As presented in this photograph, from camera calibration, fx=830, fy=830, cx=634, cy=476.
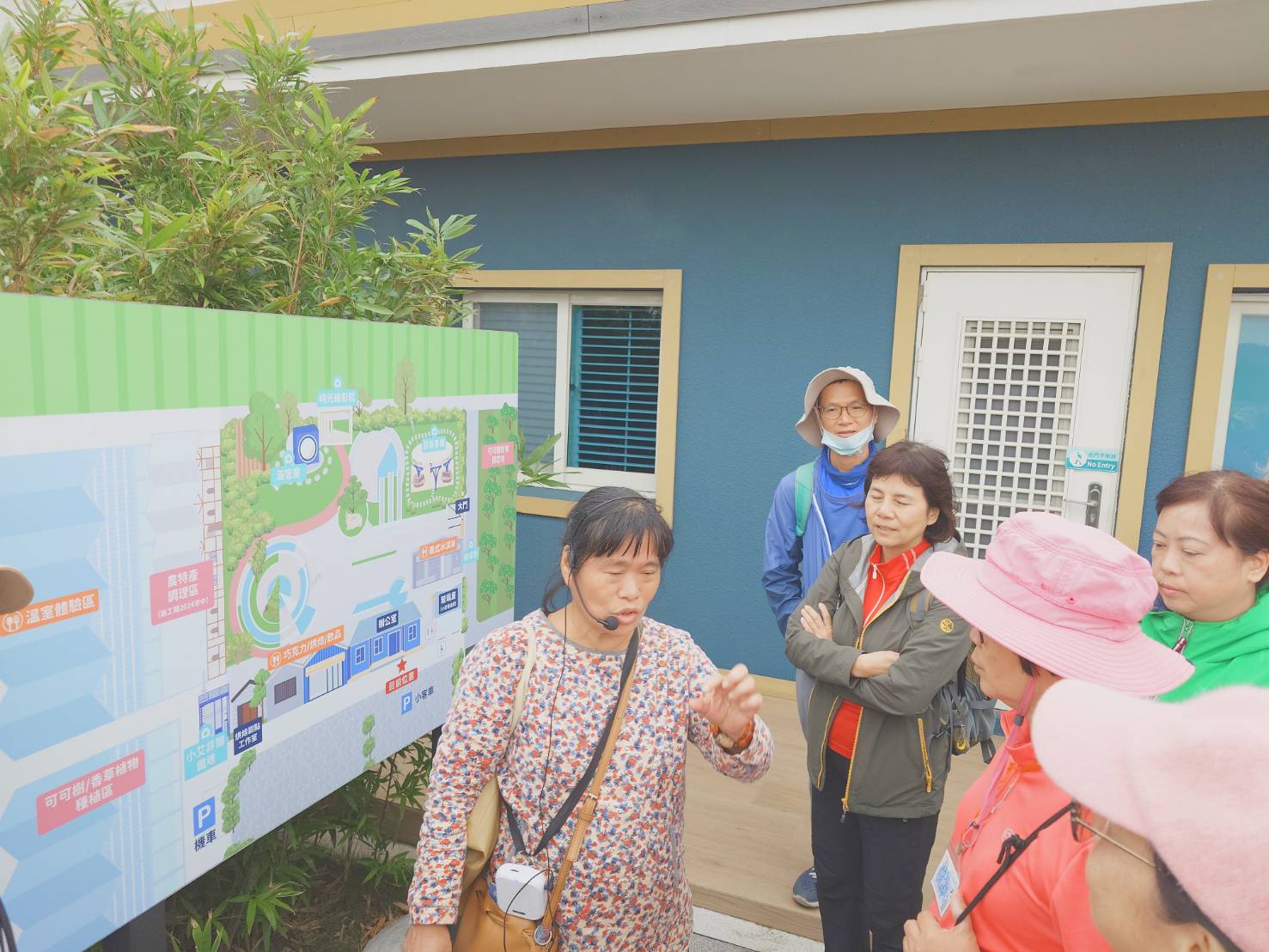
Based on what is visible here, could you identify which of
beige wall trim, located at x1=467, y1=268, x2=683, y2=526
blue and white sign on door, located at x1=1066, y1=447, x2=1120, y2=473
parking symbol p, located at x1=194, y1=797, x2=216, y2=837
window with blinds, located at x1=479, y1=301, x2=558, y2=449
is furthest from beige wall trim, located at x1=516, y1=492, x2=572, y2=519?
parking symbol p, located at x1=194, y1=797, x2=216, y2=837

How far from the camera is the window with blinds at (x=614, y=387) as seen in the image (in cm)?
472

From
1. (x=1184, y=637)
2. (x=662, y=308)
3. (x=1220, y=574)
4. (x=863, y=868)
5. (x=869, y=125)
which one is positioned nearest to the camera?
(x=1220, y=574)

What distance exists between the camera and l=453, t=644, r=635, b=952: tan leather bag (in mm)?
1481

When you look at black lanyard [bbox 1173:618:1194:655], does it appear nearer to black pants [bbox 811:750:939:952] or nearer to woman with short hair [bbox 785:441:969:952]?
woman with short hair [bbox 785:441:969:952]

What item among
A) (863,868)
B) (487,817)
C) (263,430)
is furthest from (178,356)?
(863,868)

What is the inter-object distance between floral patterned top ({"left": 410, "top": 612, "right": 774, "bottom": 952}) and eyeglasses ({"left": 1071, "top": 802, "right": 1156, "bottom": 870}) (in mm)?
591

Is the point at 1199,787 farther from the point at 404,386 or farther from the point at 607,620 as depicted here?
the point at 404,386

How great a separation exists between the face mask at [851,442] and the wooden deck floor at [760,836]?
5.05 ft

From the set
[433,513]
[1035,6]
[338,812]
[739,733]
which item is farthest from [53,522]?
[1035,6]

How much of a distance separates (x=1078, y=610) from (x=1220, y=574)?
0.58m

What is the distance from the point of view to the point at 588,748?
4.89 feet

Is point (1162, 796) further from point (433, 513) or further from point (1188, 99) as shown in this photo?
point (1188, 99)

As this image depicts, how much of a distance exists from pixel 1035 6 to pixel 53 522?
3.04 m

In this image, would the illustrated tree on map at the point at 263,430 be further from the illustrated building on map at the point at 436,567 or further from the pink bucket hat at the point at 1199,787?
the pink bucket hat at the point at 1199,787
